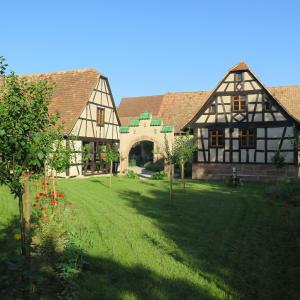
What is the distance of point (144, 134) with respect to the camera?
2827 cm

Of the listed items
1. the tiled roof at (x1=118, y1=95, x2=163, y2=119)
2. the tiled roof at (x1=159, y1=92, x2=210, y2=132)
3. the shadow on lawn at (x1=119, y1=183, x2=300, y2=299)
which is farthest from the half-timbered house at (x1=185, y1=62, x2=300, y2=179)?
the tiled roof at (x1=118, y1=95, x2=163, y2=119)

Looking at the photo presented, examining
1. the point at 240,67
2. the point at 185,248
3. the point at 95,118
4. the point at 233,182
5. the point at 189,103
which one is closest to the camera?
the point at 185,248

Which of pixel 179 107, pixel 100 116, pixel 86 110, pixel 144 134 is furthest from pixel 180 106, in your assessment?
pixel 86 110

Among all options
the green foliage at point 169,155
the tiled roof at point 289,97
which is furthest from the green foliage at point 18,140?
the tiled roof at point 289,97

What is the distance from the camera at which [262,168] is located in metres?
23.6

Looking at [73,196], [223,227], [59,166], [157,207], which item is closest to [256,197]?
[157,207]

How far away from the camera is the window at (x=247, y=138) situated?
24.0m

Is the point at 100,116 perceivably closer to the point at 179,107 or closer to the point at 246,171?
the point at 179,107

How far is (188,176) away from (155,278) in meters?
20.8

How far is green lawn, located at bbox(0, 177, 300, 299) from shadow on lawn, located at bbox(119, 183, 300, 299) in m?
0.02

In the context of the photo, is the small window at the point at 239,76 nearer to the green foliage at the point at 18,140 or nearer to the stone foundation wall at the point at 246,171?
the stone foundation wall at the point at 246,171

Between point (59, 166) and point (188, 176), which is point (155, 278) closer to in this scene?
point (59, 166)

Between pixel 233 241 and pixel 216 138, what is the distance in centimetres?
1666

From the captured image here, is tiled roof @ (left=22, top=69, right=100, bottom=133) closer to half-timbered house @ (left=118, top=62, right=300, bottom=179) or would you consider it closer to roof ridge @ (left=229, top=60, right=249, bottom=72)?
half-timbered house @ (left=118, top=62, right=300, bottom=179)
